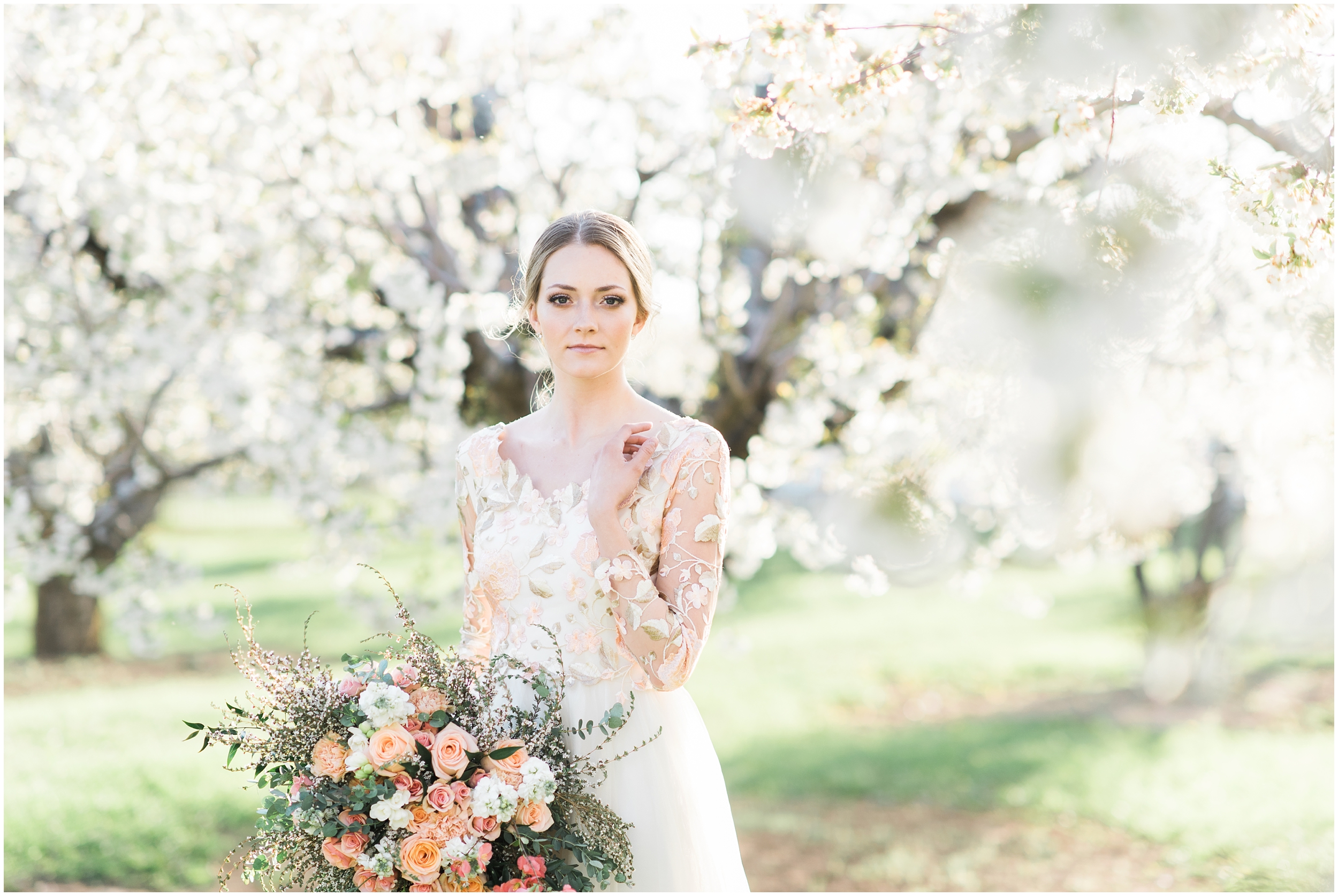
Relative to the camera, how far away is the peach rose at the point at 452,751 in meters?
Result: 1.71

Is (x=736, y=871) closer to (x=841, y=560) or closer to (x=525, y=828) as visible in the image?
(x=525, y=828)

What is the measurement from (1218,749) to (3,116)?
926cm

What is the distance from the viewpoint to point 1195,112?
6.98 ft

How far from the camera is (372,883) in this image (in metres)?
1.73

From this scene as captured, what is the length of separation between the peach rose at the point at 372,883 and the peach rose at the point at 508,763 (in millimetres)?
247

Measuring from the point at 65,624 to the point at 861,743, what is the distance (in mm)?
7972

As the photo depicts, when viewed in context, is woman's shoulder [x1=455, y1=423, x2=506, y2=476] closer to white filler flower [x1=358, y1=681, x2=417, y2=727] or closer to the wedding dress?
the wedding dress

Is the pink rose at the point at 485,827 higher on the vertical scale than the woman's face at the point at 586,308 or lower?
lower

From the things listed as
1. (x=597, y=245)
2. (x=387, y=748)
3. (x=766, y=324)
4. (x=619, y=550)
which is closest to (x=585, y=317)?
(x=597, y=245)

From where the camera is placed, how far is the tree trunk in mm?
10086

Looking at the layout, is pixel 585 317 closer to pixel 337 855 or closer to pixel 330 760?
pixel 330 760

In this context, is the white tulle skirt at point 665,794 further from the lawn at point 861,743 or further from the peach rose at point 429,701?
the lawn at point 861,743

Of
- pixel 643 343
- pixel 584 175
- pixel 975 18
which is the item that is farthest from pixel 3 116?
pixel 975 18

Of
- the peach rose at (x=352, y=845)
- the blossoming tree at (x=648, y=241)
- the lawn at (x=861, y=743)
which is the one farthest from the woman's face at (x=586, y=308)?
the lawn at (x=861, y=743)
